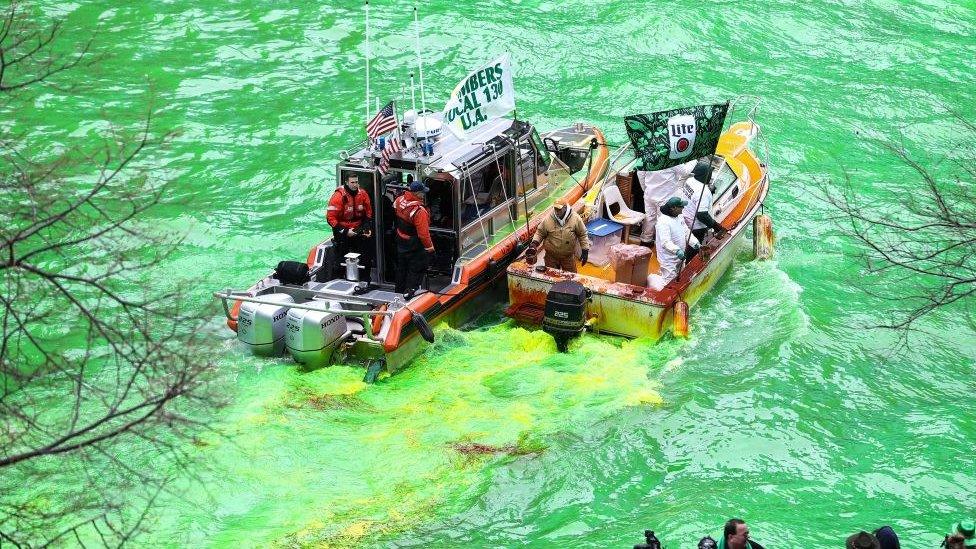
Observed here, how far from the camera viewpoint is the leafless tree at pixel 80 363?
258 inches

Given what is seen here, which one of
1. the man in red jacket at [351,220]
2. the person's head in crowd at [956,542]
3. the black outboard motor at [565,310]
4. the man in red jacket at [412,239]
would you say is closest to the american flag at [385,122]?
the man in red jacket at [351,220]

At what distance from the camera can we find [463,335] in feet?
45.2

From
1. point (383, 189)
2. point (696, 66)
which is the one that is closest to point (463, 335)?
point (383, 189)

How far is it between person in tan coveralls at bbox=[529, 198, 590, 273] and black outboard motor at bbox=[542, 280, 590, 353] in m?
0.69

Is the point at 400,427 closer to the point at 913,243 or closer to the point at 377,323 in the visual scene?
the point at 377,323

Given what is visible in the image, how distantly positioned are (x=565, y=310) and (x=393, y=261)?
2.08 m

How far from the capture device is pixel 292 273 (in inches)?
529

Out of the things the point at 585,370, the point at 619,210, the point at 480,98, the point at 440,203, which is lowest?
the point at 585,370

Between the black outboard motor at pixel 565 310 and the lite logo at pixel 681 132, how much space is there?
216 cm

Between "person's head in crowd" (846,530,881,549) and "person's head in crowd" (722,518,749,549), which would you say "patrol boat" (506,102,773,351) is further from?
"person's head in crowd" (846,530,881,549)

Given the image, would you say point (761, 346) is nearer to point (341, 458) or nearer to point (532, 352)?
point (532, 352)

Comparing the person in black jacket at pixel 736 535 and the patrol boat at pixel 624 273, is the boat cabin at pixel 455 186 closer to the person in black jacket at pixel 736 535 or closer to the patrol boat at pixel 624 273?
the patrol boat at pixel 624 273

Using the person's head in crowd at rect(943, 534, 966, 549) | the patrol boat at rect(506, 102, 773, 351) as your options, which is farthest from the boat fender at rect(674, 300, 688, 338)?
the person's head in crowd at rect(943, 534, 966, 549)

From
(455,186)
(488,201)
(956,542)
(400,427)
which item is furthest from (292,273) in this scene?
(956,542)
